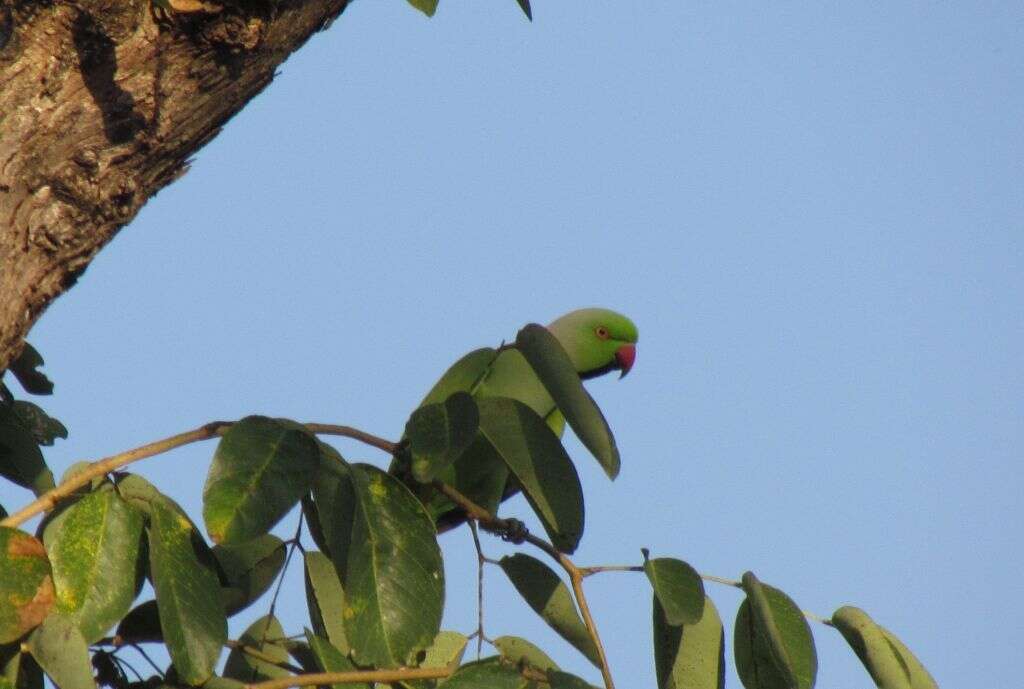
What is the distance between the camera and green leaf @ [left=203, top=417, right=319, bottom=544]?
1.23 meters

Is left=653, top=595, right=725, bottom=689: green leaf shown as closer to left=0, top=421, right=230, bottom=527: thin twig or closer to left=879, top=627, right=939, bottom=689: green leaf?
left=879, top=627, right=939, bottom=689: green leaf

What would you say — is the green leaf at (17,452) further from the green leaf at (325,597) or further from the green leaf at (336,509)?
the green leaf at (336,509)

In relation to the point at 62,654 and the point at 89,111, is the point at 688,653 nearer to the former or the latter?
the point at 62,654

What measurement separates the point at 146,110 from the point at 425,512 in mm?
554

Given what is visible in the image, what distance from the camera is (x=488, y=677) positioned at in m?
1.32

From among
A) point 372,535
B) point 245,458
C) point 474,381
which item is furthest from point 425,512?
point 474,381

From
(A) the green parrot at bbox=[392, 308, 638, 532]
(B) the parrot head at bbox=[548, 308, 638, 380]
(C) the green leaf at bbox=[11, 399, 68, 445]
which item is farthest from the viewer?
(B) the parrot head at bbox=[548, 308, 638, 380]

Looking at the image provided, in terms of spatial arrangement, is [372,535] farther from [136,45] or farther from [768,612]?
[136,45]

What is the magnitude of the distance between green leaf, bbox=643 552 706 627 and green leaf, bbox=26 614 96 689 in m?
0.61

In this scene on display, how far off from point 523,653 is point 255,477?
42cm

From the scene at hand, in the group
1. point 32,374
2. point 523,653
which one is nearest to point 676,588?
point 523,653

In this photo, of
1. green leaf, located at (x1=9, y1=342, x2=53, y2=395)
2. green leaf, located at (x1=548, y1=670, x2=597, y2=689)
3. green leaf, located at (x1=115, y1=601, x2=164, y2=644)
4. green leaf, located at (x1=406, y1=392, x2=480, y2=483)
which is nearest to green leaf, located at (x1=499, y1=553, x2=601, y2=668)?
green leaf, located at (x1=548, y1=670, x2=597, y2=689)

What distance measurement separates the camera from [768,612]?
53.1 inches

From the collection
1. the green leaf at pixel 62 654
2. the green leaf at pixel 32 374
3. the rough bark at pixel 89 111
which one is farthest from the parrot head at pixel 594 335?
the green leaf at pixel 62 654
